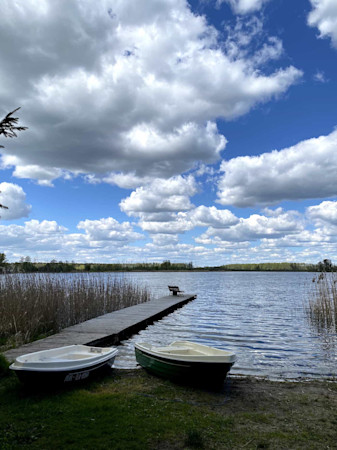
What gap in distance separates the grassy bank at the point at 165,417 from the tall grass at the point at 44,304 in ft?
13.8

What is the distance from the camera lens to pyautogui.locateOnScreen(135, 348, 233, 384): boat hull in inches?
248

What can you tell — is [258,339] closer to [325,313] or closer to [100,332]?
[325,313]

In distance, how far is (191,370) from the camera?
6387 mm

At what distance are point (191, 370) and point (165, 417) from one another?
5.20ft

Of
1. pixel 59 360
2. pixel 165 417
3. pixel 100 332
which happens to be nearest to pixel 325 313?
pixel 100 332

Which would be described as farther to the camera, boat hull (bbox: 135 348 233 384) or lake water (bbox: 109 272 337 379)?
lake water (bbox: 109 272 337 379)

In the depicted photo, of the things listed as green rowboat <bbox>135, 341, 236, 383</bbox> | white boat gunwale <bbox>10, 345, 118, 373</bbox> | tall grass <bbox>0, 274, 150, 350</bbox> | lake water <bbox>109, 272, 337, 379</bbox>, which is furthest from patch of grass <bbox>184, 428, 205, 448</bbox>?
tall grass <bbox>0, 274, 150, 350</bbox>

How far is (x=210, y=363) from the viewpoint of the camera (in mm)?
6258

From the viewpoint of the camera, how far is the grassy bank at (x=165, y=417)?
4180mm

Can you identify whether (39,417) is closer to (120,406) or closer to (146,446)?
(120,406)

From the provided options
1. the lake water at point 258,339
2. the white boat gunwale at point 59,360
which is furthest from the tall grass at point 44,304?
the white boat gunwale at point 59,360

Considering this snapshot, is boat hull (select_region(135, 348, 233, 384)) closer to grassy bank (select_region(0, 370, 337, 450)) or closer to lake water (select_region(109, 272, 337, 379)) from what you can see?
grassy bank (select_region(0, 370, 337, 450))

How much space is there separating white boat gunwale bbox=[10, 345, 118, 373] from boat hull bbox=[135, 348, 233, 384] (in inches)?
40.1

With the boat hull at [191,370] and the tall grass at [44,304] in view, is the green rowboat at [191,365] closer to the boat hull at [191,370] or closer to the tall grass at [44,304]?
the boat hull at [191,370]
